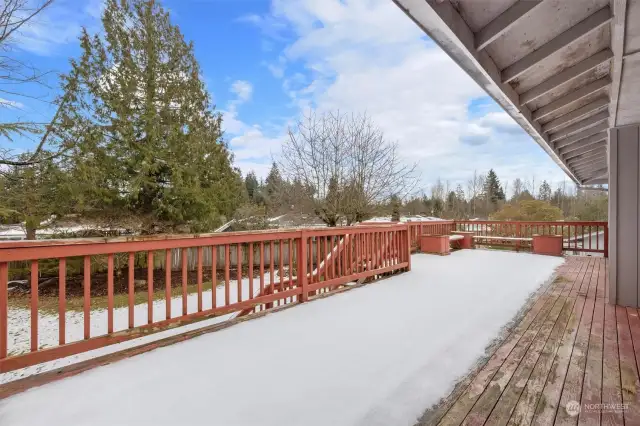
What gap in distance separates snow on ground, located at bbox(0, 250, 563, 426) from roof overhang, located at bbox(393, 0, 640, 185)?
85.3 inches

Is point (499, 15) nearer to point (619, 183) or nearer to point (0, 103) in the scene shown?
point (619, 183)

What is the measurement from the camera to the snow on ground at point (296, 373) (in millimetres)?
1550

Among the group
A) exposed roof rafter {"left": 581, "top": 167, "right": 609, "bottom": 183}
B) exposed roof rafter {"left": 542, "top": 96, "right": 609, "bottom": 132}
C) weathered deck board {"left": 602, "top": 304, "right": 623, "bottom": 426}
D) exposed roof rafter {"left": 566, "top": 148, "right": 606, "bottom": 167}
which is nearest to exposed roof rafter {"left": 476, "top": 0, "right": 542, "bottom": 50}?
exposed roof rafter {"left": 542, "top": 96, "right": 609, "bottom": 132}

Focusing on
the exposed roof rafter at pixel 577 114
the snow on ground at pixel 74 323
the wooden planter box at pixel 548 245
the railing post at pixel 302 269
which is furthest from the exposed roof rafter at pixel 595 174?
the snow on ground at pixel 74 323

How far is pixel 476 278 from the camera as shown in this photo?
470 cm

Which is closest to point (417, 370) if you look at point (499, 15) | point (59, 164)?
point (499, 15)

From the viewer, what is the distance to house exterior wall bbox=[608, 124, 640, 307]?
3139mm

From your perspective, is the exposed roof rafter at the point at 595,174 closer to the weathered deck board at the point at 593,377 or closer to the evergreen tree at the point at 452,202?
the weathered deck board at the point at 593,377

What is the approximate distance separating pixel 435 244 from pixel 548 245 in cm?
273

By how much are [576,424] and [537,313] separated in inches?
A: 77.9

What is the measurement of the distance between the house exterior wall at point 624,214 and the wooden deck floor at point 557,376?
271mm

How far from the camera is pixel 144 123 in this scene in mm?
7816

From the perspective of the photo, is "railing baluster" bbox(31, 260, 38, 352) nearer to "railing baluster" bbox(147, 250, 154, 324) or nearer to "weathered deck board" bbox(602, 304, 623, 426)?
"railing baluster" bbox(147, 250, 154, 324)

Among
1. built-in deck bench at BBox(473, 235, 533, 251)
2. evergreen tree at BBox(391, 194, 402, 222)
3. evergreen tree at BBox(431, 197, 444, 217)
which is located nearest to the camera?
built-in deck bench at BBox(473, 235, 533, 251)
